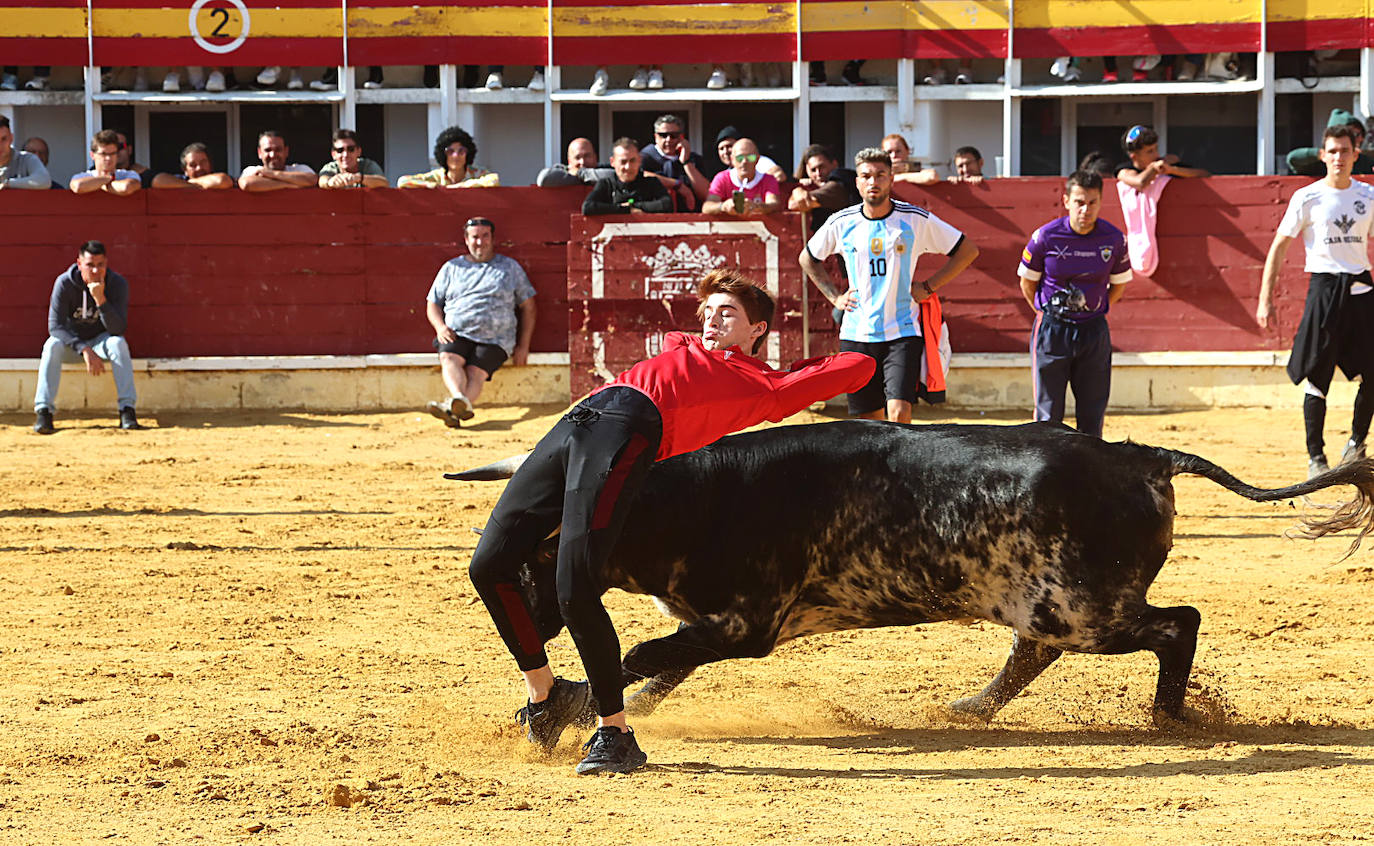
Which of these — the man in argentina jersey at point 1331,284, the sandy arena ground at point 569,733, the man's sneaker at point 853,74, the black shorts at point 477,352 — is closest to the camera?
the sandy arena ground at point 569,733

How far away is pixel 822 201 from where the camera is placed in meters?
11.8

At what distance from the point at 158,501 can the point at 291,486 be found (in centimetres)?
81

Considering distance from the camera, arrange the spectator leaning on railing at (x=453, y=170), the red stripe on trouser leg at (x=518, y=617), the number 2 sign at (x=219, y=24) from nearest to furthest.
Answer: the red stripe on trouser leg at (x=518, y=617) → the spectator leaning on railing at (x=453, y=170) → the number 2 sign at (x=219, y=24)

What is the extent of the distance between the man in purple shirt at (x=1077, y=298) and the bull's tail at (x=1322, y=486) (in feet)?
10.3

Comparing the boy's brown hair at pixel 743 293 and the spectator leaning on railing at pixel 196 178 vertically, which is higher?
the spectator leaning on railing at pixel 196 178

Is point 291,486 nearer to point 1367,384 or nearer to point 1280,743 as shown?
point 1367,384

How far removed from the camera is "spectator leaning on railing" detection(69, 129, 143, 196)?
12719 mm

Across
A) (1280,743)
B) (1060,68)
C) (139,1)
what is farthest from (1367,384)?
(139,1)

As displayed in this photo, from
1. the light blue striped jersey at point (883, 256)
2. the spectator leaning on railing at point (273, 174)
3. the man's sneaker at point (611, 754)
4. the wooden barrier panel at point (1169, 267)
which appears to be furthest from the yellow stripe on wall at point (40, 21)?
the man's sneaker at point (611, 754)

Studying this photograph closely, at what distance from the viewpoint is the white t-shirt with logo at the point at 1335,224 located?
8891 millimetres

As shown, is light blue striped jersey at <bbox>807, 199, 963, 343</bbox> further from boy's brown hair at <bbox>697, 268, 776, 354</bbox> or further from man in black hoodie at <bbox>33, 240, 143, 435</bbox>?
man in black hoodie at <bbox>33, 240, 143, 435</bbox>

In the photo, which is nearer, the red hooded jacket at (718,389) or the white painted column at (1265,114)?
the red hooded jacket at (718,389)

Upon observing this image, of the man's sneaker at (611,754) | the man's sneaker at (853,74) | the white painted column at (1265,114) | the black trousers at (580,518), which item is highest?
the man's sneaker at (853,74)

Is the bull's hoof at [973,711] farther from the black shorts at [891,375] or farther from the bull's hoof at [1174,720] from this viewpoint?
the black shorts at [891,375]
